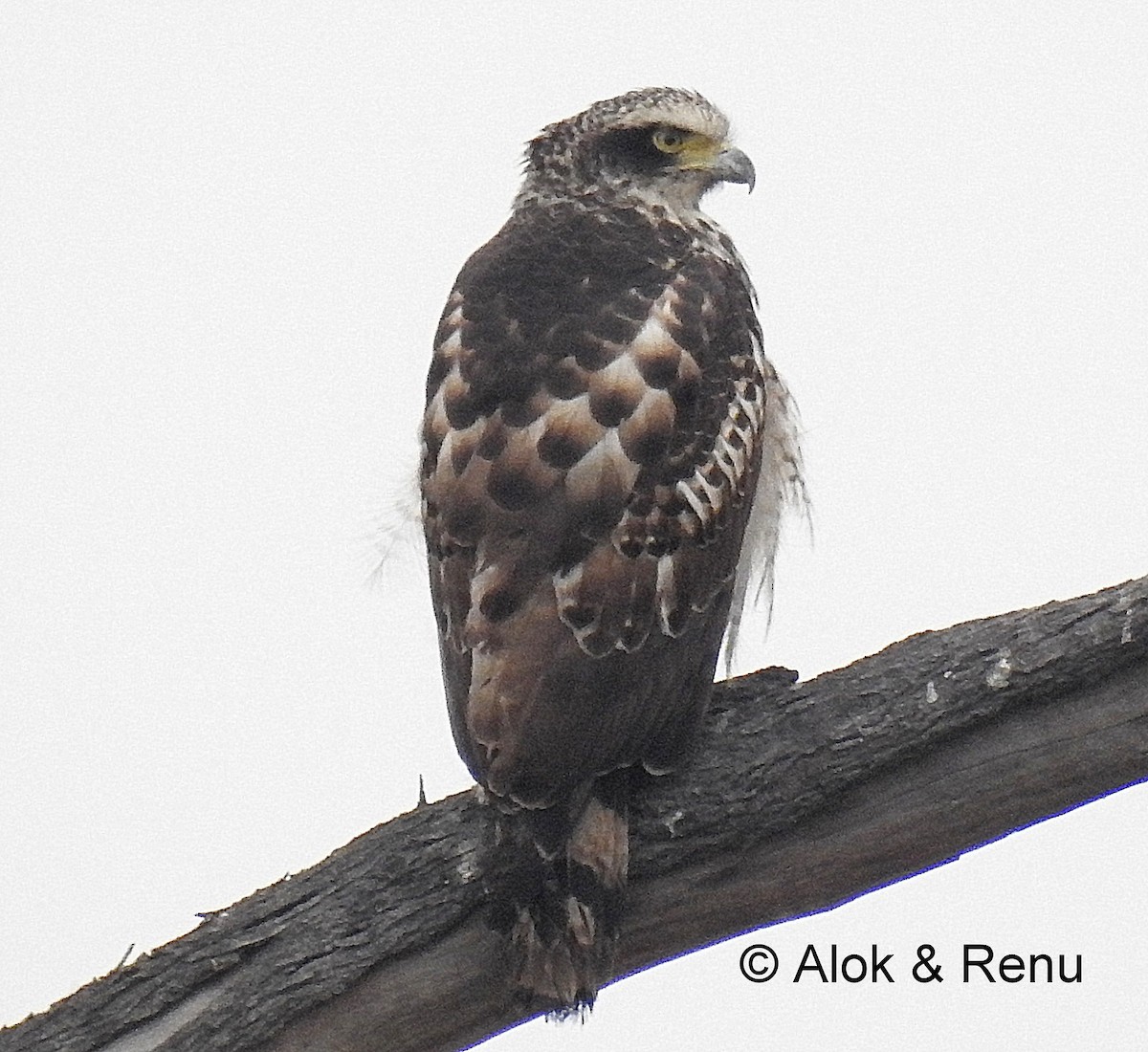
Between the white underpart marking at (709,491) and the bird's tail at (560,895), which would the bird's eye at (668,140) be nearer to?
the white underpart marking at (709,491)

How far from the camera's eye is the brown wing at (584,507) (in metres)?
4.27

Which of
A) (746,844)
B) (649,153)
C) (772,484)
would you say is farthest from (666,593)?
(649,153)

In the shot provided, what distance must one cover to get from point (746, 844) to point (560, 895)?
1.78 feet

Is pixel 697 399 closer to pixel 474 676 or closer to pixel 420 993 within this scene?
pixel 474 676

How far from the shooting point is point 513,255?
518 centimetres

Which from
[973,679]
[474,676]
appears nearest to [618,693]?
[474,676]

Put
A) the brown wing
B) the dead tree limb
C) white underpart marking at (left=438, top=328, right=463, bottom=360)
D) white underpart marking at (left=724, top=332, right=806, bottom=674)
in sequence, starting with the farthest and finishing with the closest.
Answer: white underpart marking at (left=724, top=332, right=806, bottom=674)
white underpart marking at (left=438, top=328, right=463, bottom=360)
the dead tree limb
the brown wing

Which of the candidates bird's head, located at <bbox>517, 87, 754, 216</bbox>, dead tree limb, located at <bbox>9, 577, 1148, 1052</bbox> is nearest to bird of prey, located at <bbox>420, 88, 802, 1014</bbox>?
dead tree limb, located at <bbox>9, 577, 1148, 1052</bbox>

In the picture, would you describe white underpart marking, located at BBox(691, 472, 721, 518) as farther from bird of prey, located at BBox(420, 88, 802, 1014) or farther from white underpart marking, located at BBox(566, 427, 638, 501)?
white underpart marking, located at BBox(566, 427, 638, 501)

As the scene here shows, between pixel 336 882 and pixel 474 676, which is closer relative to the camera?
pixel 474 676

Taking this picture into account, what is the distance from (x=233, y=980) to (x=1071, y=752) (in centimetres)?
227

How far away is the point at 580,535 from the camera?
437 centimetres

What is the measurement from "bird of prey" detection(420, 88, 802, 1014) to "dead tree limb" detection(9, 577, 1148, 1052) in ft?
0.70

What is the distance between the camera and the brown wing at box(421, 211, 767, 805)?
14.0 feet
